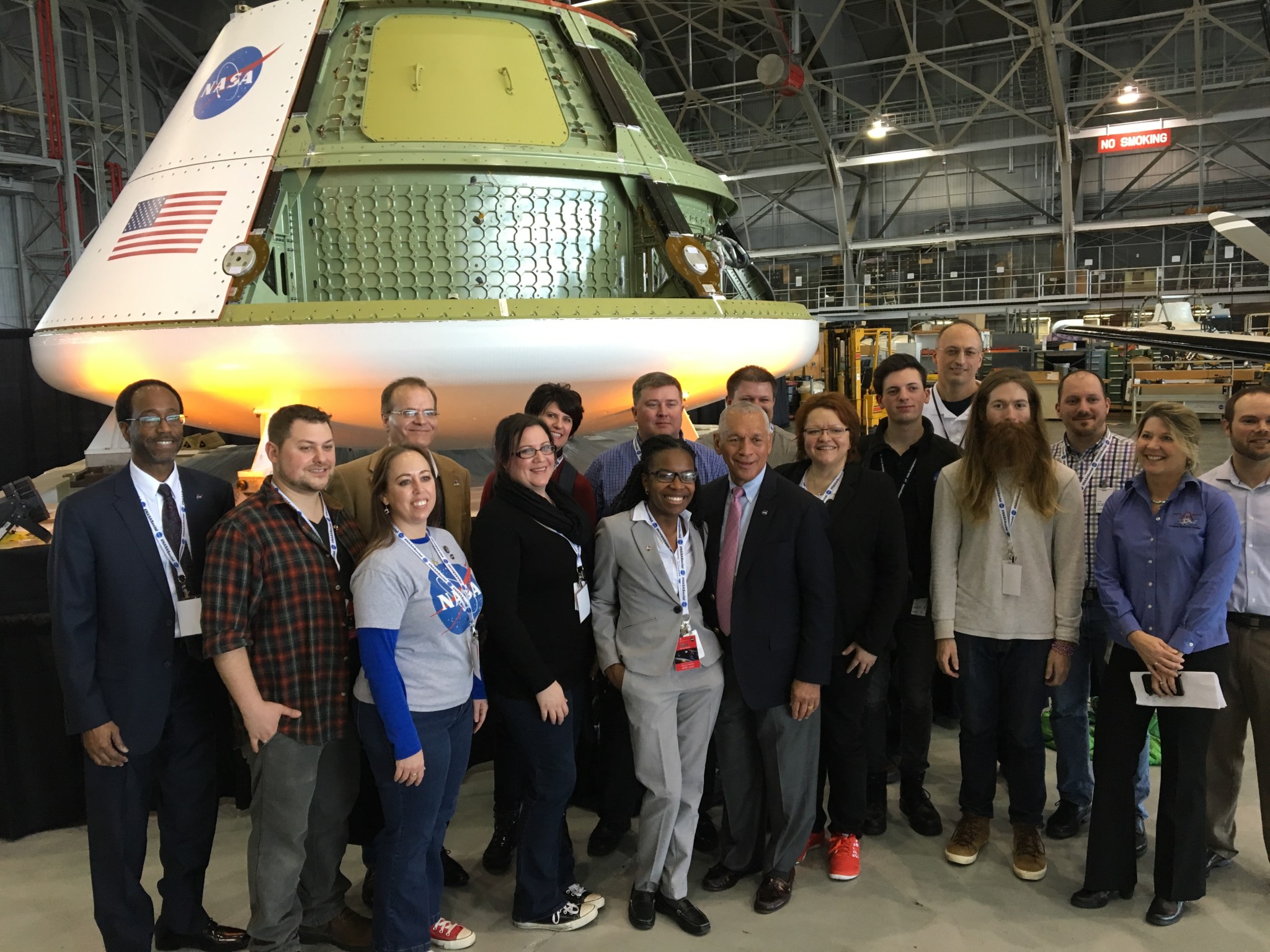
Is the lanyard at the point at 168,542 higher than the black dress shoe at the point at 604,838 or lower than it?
higher

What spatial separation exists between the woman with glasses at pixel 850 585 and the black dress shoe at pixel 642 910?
647mm

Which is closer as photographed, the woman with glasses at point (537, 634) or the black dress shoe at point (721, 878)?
the woman with glasses at point (537, 634)

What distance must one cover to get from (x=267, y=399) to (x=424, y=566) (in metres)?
2.05

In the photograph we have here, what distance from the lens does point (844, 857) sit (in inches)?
124

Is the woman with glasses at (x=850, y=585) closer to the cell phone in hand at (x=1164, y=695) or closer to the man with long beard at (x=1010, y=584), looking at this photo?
the man with long beard at (x=1010, y=584)

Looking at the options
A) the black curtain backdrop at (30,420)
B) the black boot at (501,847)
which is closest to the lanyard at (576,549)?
the black boot at (501,847)

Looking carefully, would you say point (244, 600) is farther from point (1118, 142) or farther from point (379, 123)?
point (1118, 142)

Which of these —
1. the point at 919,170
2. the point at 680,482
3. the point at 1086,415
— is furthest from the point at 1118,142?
the point at 680,482

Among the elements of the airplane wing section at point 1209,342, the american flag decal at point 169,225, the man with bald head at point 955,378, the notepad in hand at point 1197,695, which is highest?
the american flag decal at point 169,225

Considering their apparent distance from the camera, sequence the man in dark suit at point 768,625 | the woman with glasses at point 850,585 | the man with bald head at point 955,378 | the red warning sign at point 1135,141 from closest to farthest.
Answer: the man in dark suit at point 768,625 → the woman with glasses at point 850,585 → the man with bald head at point 955,378 → the red warning sign at point 1135,141

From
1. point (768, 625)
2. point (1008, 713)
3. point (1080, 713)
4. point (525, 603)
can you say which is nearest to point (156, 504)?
point (525, 603)

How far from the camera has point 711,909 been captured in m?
2.94

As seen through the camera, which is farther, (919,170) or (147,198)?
(919,170)

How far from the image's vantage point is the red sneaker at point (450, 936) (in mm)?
2740
